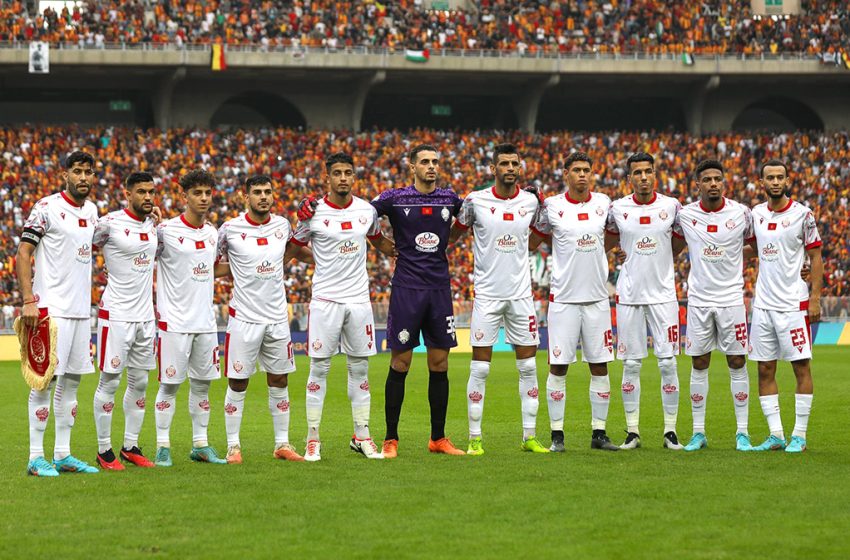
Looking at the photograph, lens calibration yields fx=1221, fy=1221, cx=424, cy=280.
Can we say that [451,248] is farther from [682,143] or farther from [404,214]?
[404,214]

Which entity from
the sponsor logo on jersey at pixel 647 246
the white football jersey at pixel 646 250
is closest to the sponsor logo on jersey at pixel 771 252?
the white football jersey at pixel 646 250

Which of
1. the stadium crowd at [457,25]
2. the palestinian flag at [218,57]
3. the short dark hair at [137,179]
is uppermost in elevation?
the stadium crowd at [457,25]

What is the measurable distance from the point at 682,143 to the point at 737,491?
3856 cm

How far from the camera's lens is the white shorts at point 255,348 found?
10875mm

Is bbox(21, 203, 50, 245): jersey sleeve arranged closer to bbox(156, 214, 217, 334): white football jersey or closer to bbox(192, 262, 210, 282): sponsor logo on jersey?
bbox(156, 214, 217, 334): white football jersey

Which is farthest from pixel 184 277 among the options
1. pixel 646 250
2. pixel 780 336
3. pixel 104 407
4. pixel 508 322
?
pixel 780 336

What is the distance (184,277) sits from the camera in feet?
35.3

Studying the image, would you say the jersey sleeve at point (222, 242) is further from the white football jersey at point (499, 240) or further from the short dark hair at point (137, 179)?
the white football jersey at point (499, 240)

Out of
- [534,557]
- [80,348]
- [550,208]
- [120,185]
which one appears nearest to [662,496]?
[534,557]

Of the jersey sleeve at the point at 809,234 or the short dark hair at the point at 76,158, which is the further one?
the jersey sleeve at the point at 809,234

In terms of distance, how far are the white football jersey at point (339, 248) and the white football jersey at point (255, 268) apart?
12.9 inches

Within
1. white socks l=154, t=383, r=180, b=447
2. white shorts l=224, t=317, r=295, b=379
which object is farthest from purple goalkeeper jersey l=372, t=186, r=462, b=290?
white socks l=154, t=383, r=180, b=447

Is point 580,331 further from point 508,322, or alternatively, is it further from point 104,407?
point 104,407

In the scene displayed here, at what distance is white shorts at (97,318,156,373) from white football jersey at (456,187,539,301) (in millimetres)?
2998
